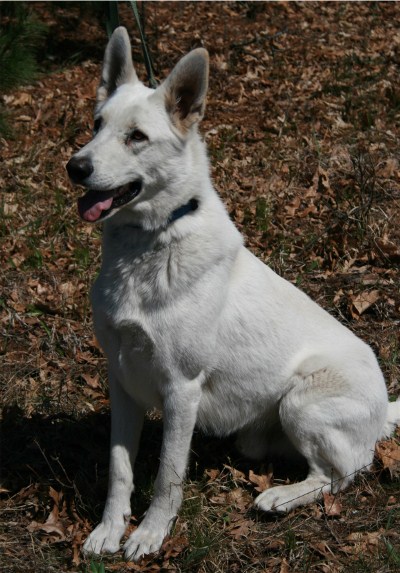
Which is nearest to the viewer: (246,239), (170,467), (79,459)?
(170,467)

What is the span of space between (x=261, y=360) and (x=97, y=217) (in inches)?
43.4

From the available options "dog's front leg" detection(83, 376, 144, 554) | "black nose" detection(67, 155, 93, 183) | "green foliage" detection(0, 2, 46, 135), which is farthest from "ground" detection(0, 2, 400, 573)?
"black nose" detection(67, 155, 93, 183)

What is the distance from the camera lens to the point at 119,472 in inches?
141

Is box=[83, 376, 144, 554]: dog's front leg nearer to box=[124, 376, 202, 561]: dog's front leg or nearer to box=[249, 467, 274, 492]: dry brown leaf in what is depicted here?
box=[124, 376, 202, 561]: dog's front leg

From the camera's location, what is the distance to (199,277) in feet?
11.4

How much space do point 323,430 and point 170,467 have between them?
774 mm

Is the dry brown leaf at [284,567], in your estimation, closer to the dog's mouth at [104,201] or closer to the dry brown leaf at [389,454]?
the dry brown leaf at [389,454]

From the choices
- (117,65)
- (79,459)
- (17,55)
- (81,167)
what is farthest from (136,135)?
→ (17,55)

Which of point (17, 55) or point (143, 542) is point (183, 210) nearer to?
point (143, 542)

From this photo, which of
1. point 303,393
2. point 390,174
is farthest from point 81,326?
point 390,174

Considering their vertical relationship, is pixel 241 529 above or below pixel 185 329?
below

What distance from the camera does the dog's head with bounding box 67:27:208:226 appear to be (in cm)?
319

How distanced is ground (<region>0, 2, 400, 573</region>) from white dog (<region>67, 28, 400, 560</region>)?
0.20m

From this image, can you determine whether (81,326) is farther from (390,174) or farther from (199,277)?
(390,174)
